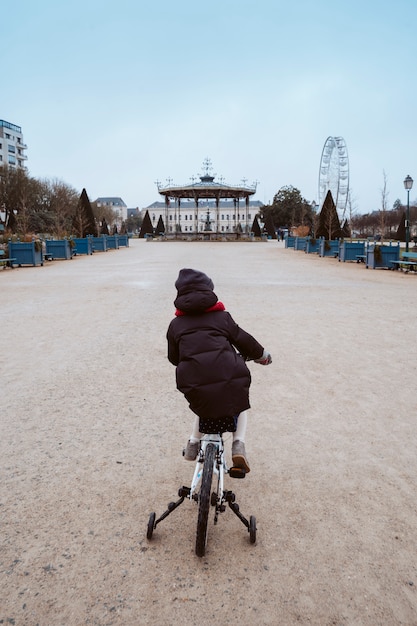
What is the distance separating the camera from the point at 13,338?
286 inches

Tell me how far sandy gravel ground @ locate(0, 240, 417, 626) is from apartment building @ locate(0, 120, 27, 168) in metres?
80.4

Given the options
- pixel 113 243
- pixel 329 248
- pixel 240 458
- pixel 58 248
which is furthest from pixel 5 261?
pixel 240 458

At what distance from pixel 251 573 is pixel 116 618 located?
65 cm

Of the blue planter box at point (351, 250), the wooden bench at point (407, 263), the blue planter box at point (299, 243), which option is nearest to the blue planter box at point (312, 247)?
the blue planter box at point (299, 243)

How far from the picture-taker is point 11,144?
8062 centimetres

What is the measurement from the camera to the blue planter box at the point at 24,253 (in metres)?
21.1

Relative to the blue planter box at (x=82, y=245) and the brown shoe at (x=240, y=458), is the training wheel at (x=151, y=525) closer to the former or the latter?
the brown shoe at (x=240, y=458)

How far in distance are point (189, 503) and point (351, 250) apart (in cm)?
2242

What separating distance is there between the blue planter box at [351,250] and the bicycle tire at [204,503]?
2254 centimetres

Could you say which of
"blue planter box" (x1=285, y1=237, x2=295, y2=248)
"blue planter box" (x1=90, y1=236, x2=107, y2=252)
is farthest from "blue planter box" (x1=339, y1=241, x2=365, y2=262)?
"blue planter box" (x1=90, y1=236, x2=107, y2=252)

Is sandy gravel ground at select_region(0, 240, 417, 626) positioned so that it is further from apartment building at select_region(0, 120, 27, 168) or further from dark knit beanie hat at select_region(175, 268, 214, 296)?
apartment building at select_region(0, 120, 27, 168)

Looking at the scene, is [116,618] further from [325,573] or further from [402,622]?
[402,622]

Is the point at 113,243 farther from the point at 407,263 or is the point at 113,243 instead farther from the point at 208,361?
the point at 208,361

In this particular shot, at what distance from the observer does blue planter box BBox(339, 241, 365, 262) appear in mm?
23781
